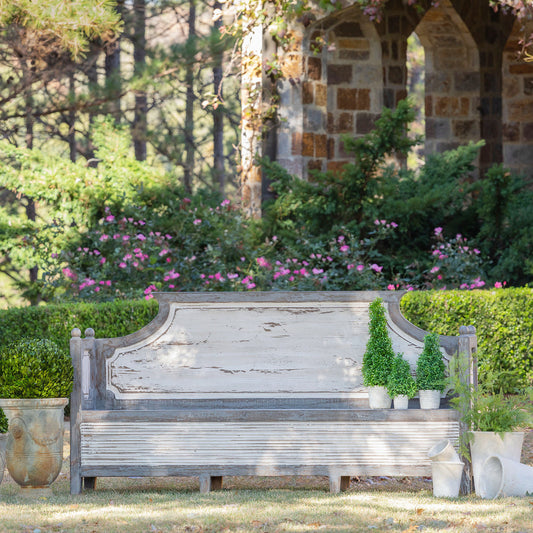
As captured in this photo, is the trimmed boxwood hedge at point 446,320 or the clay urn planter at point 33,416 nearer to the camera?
the clay urn planter at point 33,416

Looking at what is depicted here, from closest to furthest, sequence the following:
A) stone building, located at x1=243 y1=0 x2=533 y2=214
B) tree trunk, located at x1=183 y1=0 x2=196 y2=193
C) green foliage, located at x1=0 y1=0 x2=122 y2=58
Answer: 1. green foliage, located at x1=0 y1=0 x2=122 y2=58
2. stone building, located at x1=243 y1=0 x2=533 y2=214
3. tree trunk, located at x1=183 y1=0 x2=196 y2=193

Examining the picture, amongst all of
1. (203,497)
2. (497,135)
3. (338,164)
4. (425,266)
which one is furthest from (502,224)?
(203,497)

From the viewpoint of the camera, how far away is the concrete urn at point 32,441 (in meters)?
4.91

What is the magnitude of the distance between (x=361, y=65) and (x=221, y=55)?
11.2 ft

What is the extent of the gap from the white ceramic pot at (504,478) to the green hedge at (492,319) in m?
2.97

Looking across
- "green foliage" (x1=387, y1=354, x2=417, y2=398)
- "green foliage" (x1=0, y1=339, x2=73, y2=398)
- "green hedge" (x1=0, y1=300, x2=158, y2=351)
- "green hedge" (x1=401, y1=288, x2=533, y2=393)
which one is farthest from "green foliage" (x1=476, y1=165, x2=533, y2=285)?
"green foliage" (x1=0, y1=339, x2=73, y2=398)

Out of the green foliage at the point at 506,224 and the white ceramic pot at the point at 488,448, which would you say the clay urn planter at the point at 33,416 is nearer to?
the white ceramic pot at the point at 488,448

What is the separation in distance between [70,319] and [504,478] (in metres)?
4.29

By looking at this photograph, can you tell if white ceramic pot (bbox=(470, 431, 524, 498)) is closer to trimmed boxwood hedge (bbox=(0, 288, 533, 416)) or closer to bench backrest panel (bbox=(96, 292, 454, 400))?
bench backrest panel (bbox=(96, 292, 454, 400))

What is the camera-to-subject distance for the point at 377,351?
5.13 meters

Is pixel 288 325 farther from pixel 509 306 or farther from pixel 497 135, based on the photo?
pixel 497 135

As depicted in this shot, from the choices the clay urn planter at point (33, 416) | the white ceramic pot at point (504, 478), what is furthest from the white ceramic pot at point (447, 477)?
the clay urn planter at point (33, 416)

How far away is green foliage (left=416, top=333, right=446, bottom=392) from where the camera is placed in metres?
5.05

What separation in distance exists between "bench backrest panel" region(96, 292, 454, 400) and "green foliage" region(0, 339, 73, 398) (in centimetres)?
37
